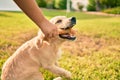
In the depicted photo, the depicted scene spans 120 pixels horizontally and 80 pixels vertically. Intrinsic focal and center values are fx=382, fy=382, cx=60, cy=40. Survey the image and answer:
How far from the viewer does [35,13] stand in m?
3.23

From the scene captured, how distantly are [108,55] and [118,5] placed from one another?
7.23 metres

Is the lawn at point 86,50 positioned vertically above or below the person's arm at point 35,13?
below

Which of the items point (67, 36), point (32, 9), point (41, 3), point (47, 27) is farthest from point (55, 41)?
point (41, 3)

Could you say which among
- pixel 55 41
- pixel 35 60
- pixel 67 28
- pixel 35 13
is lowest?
pixel 35 60


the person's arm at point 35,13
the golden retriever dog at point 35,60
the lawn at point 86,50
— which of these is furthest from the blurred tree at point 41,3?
the person's arm at point 35,13

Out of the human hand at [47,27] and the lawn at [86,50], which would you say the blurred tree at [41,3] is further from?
the human hand at [47,27]

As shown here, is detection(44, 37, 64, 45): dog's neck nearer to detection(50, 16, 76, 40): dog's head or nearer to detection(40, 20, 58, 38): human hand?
detection(50, 16, 76, 40): dog's head

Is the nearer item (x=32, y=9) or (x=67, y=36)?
(x=32, y=9)

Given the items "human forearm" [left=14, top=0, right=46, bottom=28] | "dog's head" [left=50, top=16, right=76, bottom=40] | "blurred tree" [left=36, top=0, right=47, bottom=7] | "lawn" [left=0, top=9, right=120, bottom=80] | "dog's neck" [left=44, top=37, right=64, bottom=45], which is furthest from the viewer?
"blurred tree" [left=36, top=0, right=47, bottom=7]

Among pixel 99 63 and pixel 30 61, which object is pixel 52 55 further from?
pixel 99 63

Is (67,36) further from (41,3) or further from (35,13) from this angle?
(41,3)

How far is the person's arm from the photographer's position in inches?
126

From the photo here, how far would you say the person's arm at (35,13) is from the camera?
3193 mm

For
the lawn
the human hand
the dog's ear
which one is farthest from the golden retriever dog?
the lawn
